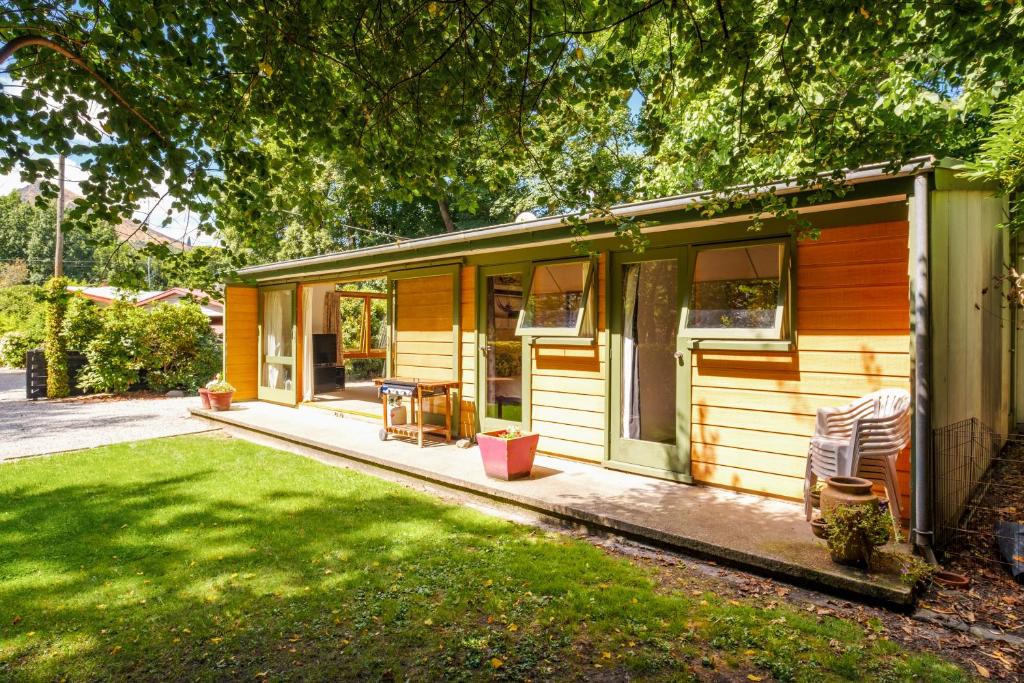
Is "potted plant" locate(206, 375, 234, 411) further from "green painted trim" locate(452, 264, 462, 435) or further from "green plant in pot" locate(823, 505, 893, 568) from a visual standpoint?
"green plant in pot" locate(823, 505, 893, 568)

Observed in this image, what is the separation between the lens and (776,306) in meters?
4.34

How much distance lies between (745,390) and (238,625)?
12.4 ft

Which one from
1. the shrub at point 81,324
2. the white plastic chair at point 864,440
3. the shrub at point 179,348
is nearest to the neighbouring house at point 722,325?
the white plastic chair at point 864,440

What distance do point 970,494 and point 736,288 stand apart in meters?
2.50

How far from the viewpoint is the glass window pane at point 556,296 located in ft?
18.8

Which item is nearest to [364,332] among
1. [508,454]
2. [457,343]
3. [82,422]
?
[82,422]

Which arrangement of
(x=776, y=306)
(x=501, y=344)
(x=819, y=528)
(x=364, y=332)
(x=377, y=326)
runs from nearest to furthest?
(x=819, y=528), (x=776, y=306), (x=501, y=344), (x=364, y=332), (x=377, y=326)

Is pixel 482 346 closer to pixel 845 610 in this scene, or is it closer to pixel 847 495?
pixel 847 495

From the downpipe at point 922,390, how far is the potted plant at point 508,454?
285cm

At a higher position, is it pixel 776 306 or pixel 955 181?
pixel 955 181

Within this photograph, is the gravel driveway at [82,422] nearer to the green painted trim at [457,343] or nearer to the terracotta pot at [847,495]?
the green painted trim at [457,343]

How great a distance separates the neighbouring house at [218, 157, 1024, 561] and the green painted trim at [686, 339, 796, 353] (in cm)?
2

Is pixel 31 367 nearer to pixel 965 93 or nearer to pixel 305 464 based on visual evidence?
pixel 305 464

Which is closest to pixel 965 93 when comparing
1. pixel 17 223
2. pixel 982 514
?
pixel 982 514
